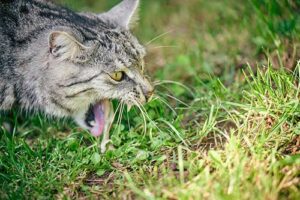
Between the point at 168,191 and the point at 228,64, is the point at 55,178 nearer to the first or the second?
the point at 168,191

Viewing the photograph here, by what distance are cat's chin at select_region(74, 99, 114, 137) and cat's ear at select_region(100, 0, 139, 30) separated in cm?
67

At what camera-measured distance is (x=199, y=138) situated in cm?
380

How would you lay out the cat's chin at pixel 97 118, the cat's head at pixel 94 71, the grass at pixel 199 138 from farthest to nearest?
the cat's chin at pixel 97 118 → the cat's head at pixel 94 71 → the grass at pixel 199 138

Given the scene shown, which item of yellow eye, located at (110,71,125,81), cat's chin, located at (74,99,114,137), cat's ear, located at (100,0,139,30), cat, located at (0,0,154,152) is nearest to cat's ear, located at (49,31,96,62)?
cat, located at (0,0,154,152)

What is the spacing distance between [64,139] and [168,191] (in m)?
1.34

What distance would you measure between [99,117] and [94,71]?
486mm

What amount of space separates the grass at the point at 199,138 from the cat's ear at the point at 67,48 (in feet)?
2.15

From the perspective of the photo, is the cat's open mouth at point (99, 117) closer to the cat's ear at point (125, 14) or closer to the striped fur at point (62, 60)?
A: the striped fur at point (62, 60)

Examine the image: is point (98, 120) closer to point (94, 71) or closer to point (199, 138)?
point (94, 71)

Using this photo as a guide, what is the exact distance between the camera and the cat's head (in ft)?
12.1

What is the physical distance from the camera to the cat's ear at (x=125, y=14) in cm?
420

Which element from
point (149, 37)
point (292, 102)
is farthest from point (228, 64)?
point (292, 102)

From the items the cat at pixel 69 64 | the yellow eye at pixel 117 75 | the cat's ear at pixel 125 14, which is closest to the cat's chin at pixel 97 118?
the cat at pixel 69 64

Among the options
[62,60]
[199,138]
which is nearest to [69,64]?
[62,60]
